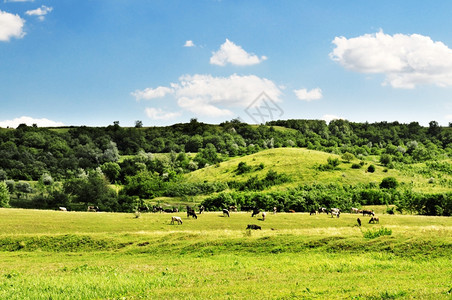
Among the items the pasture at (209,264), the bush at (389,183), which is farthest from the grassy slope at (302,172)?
the pasture at (209,264)

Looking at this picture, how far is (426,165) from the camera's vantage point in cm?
18250

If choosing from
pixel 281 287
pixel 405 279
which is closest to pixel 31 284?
pixel 281 287

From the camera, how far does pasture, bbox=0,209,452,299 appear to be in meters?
17.1

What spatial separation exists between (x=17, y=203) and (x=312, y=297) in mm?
133047

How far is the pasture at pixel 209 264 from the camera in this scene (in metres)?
17.1

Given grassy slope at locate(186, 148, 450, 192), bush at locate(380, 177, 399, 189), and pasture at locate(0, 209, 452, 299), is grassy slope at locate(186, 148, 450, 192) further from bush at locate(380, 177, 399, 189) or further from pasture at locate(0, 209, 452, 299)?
pasture at locate(0, 209, 452, 299)

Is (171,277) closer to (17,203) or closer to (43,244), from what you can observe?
(43,244)

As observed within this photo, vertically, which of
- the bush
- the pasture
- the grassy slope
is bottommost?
the pasture

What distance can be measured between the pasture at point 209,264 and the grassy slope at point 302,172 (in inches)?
4018

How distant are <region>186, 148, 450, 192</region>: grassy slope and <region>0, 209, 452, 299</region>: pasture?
102 m

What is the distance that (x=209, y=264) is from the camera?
27.5 metres

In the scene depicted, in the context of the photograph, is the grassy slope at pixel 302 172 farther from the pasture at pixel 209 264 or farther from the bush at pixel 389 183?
the pasture at pixel 209 264

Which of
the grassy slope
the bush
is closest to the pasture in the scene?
the bush

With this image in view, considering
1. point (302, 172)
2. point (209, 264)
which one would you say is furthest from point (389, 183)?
point (209, 264)
